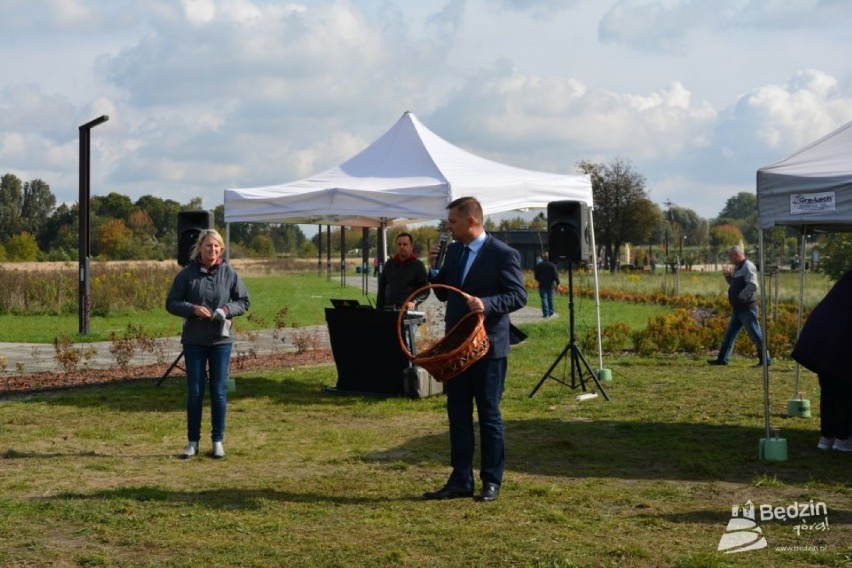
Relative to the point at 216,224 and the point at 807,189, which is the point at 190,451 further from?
the point at 216,224

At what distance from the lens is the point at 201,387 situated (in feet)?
30.1

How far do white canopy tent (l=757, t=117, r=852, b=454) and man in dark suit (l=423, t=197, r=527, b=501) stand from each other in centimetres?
241

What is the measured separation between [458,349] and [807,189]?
3.32 meters

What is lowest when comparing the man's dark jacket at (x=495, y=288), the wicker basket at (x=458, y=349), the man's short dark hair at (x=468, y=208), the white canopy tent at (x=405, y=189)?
the wicker basket at (x=458, y=349)

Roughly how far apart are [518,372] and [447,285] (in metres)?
8.28

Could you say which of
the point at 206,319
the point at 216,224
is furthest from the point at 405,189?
the point at 216,224

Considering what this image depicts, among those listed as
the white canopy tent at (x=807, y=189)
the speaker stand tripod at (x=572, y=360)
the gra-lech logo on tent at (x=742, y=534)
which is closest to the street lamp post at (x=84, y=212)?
the speaker stand tripod at (x=572, y=360)

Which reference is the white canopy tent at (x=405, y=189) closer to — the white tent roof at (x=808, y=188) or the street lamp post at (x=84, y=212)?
the white tent roof at (x=808, y=188)

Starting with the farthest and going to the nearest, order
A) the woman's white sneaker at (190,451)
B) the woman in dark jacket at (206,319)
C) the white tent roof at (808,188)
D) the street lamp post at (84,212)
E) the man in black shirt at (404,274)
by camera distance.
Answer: the street lamp post at (84,212) < the man in black shirt at (404,274) < the woman's white sneaker at (190,451) < the woman in dark jacket at (206,319) < the white tent roof at (808,188)

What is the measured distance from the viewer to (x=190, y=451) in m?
9.28

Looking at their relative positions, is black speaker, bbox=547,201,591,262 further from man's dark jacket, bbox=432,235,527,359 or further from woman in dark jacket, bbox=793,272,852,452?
man's dark jacket, bbox=432,235,527,359

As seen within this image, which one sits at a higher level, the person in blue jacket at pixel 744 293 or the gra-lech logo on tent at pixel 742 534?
the person in blue jacket at pixel 744 293

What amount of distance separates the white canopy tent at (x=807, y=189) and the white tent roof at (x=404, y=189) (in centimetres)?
480

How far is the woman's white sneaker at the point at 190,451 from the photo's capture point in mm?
9266
